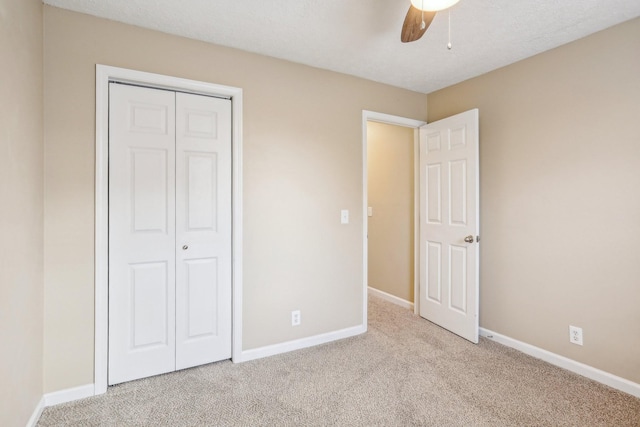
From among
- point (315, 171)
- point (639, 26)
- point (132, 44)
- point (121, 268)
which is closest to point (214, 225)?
point (121, 268)

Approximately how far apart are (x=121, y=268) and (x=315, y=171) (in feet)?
5.34

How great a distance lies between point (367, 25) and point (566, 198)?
1916 mm

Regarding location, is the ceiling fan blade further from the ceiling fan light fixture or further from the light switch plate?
the light switch plate

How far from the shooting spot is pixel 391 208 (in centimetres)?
392

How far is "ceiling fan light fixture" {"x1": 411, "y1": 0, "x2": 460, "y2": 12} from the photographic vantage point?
57.7 inches

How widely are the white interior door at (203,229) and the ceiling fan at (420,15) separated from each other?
55.9 inches

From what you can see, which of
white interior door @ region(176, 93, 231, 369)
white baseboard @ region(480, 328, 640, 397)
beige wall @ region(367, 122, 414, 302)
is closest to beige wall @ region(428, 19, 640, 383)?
white baseboard @ region(480, 328, 640, 397)

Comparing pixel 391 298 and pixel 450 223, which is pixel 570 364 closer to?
pixel 450 223

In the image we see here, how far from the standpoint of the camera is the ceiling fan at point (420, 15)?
4.84ft

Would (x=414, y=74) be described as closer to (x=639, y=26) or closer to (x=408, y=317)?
(x=639, y=26)


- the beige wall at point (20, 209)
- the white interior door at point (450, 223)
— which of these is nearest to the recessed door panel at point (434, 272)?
the white interior door at point (450, 223)

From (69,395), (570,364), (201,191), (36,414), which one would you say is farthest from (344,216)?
(36,414)

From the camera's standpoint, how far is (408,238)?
3.66 metres

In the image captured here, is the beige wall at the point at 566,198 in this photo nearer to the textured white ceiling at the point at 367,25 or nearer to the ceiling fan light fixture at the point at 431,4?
the textured white ceiling at the point at 367,25
